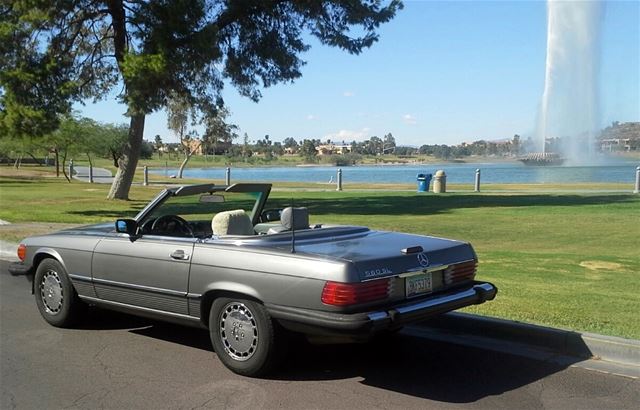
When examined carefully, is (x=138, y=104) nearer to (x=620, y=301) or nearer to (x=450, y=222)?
(x=450, y=222)

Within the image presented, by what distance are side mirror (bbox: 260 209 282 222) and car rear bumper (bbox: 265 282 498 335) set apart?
5.74ft

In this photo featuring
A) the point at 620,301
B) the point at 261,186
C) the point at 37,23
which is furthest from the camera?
the point at 37,23

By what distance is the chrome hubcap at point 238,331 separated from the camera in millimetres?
5016

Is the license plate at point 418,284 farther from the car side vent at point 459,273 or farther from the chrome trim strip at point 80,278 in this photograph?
the chrome trim strip at point 80,278

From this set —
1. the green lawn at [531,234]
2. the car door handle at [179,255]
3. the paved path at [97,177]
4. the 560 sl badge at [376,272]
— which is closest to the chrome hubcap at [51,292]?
the car door handle at [179,255]

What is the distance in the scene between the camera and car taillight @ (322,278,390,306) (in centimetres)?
450

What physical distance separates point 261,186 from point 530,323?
112 inches

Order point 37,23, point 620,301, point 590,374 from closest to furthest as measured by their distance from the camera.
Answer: point 590,374
point 620,301
point 37,23

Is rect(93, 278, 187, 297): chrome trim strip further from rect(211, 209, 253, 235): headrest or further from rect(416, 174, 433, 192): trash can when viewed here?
rect(416, 174, 433, 192): trash can

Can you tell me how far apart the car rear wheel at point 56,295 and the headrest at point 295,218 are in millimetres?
2214

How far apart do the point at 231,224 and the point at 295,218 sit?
59 centimetres

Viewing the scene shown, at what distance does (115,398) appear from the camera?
4.63 meters

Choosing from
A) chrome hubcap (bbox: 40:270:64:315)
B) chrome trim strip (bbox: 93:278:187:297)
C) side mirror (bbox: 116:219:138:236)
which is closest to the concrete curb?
chrome trim strip (bbox: 93:278:187:297)

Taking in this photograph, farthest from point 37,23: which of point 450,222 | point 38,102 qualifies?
point 450,222
